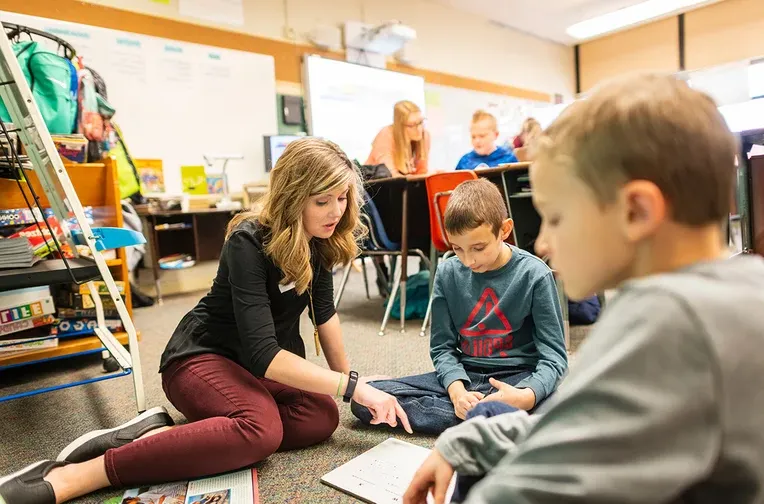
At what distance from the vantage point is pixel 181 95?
12.0 ft

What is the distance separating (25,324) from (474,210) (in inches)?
68.3

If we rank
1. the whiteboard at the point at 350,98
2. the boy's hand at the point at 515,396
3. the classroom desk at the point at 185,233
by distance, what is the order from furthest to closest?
the whiteboard at the point at 350,98 < the classroom desk at the point at 185,233 < the boy's hand at the point at 515,396

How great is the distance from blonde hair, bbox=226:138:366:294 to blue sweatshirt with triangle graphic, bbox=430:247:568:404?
39 centimetres

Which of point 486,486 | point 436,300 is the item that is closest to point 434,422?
point 436,300

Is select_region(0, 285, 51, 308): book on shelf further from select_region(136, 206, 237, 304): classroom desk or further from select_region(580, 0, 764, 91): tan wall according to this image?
select_region(580, 0, 764, 91): tan wall

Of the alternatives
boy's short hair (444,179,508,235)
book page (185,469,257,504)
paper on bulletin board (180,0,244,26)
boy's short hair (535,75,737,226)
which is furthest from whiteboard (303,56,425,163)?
boy's short hair (535,75,737,226)

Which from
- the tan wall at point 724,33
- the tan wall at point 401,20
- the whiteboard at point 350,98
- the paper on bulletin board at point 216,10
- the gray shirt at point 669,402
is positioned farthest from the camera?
the tan wall at point 724,33

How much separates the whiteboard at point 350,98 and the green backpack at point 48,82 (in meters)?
2.32

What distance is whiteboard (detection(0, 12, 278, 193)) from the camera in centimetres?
331

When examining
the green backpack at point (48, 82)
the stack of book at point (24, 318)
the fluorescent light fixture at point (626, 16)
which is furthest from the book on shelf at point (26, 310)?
the fluorescent light fixture at point (626, 16)

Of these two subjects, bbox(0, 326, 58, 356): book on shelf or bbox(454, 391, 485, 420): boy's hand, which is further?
bbox(0, 326, 58, 356): book on shelf

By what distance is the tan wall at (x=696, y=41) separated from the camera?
5535 mm

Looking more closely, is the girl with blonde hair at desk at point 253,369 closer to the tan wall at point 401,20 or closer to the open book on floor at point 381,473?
the open book on floor at point 381,473

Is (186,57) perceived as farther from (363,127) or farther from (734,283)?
(734,283)
